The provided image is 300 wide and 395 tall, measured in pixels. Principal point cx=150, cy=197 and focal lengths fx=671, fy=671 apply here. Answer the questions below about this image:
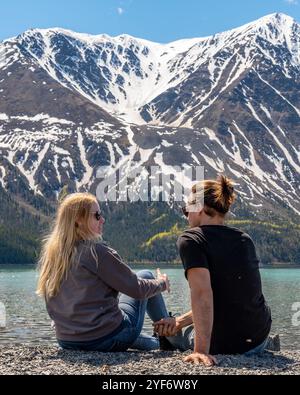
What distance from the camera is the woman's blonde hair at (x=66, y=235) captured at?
463 inches

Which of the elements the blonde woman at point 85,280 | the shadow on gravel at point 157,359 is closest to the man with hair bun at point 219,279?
the shadow on gravel at point 157,359

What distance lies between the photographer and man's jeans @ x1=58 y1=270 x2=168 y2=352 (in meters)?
12.5

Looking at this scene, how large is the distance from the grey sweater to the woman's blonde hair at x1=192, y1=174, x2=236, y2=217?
1.78 m

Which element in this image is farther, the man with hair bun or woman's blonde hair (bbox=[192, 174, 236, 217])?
woman's blonde hair (bbox=[192, 174, 236, 217])

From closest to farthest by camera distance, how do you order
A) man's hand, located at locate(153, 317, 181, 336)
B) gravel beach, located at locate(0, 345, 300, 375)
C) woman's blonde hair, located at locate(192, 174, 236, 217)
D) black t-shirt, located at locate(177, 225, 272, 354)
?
gravel beach, located at locate(0, 345, 300, 375), black t-shirt, located at locate(177, 225, 272, 354), woman's blonde hair, located at locate(192, 174, 236, 217), man's hand, located at locate(153, 317, 181, 336)

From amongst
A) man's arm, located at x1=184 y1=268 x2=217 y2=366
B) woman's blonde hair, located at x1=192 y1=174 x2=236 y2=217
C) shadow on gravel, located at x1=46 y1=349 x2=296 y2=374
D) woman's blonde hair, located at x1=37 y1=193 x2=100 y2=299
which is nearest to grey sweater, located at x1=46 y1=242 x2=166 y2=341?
woman's blonde hair, located at x1=37 y1=193 x2=100 y2=299

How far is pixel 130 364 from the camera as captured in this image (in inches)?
441

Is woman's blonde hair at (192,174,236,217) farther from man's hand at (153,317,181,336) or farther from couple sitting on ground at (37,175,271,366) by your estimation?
man's hand at (153,317,181,336)

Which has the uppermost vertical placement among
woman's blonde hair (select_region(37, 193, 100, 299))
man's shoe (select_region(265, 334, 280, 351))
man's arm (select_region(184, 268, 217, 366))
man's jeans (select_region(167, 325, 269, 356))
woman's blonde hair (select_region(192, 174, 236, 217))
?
woman's blonde hair (select_region(192, 174, 236, 217))

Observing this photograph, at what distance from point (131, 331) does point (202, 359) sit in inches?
91.8

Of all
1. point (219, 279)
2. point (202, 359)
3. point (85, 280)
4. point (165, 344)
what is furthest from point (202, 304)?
point (165, 344)

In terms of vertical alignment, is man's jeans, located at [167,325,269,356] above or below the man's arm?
below
